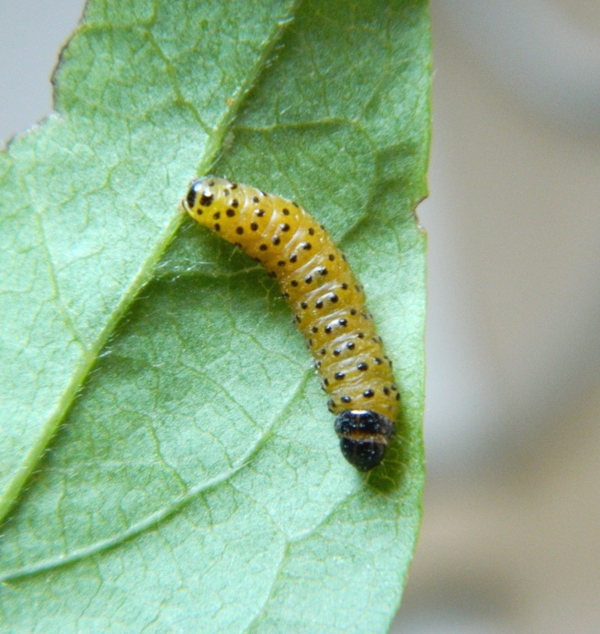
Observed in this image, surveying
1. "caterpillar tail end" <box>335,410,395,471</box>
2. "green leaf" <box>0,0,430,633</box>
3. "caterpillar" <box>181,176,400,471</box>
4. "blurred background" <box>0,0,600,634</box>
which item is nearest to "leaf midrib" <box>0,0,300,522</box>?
"green leaf" <box>0,0,430,633</box>

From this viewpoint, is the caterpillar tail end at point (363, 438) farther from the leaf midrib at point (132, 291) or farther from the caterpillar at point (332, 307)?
the leaf midrib at point (132, 291)

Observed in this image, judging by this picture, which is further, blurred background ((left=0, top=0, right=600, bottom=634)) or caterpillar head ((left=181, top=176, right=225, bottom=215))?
blurred background ((left=0, top=0, right=600, bottom=634))

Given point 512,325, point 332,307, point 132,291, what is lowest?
point 512,325

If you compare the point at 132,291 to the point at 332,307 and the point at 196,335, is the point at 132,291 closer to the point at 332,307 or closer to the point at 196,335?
the point at 196,335

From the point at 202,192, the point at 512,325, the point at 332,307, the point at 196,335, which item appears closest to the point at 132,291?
the point at 196,335

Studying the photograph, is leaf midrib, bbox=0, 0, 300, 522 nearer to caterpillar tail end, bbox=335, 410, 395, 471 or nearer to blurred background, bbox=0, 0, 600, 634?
caterpillar tail end, bbox=335, 410, 395, 471

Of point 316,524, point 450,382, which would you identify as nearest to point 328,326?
point 316,524

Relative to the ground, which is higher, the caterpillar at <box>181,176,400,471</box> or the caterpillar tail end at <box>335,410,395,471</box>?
the caterpillar at <box>181,176,400,471</box>
